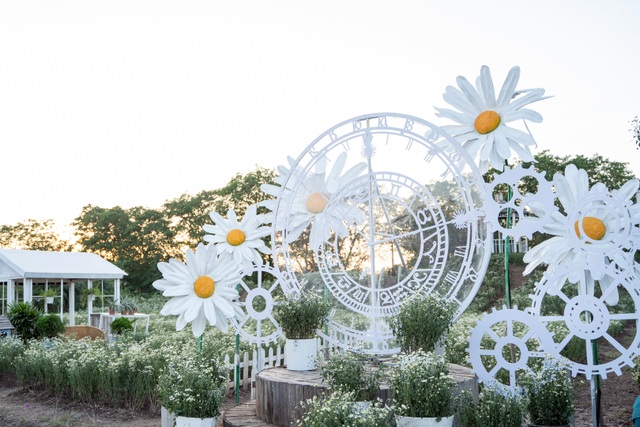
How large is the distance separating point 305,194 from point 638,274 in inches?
143

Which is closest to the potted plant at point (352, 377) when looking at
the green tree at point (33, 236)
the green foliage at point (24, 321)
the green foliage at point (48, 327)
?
the green foliage at point (48, 327)

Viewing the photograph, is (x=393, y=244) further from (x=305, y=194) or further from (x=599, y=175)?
(x=599, y=175)

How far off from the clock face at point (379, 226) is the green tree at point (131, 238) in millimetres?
27462

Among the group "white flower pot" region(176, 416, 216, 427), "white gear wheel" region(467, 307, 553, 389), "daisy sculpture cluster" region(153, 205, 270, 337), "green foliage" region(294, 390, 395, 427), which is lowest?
"white flower pot" region(176, 416, 216, 427)

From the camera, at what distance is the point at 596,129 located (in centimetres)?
1102

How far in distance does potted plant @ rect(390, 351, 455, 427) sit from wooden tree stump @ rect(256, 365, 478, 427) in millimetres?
565

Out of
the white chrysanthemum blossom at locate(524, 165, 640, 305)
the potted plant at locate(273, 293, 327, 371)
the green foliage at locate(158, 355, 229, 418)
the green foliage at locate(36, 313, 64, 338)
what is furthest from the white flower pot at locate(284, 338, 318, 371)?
the green foliage at locate(36, 313, 64, 338)

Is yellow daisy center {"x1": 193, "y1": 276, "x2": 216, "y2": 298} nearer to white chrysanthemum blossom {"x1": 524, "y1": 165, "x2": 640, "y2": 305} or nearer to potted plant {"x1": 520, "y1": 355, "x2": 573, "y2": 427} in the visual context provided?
potted plant {"x1": 520, "y1": 355, "x2": 573, "y2": 427}

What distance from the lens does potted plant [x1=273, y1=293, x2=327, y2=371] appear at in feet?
20.1

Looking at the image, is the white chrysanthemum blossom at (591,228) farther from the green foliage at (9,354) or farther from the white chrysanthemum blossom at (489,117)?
the green foliage at (9,354)

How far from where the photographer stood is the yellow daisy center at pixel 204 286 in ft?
20.2

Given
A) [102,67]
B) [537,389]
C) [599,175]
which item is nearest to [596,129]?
[537,389]

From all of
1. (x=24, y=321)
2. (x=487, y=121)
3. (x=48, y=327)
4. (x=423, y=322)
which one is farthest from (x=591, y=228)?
(x=24, y=321)

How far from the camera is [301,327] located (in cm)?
617
